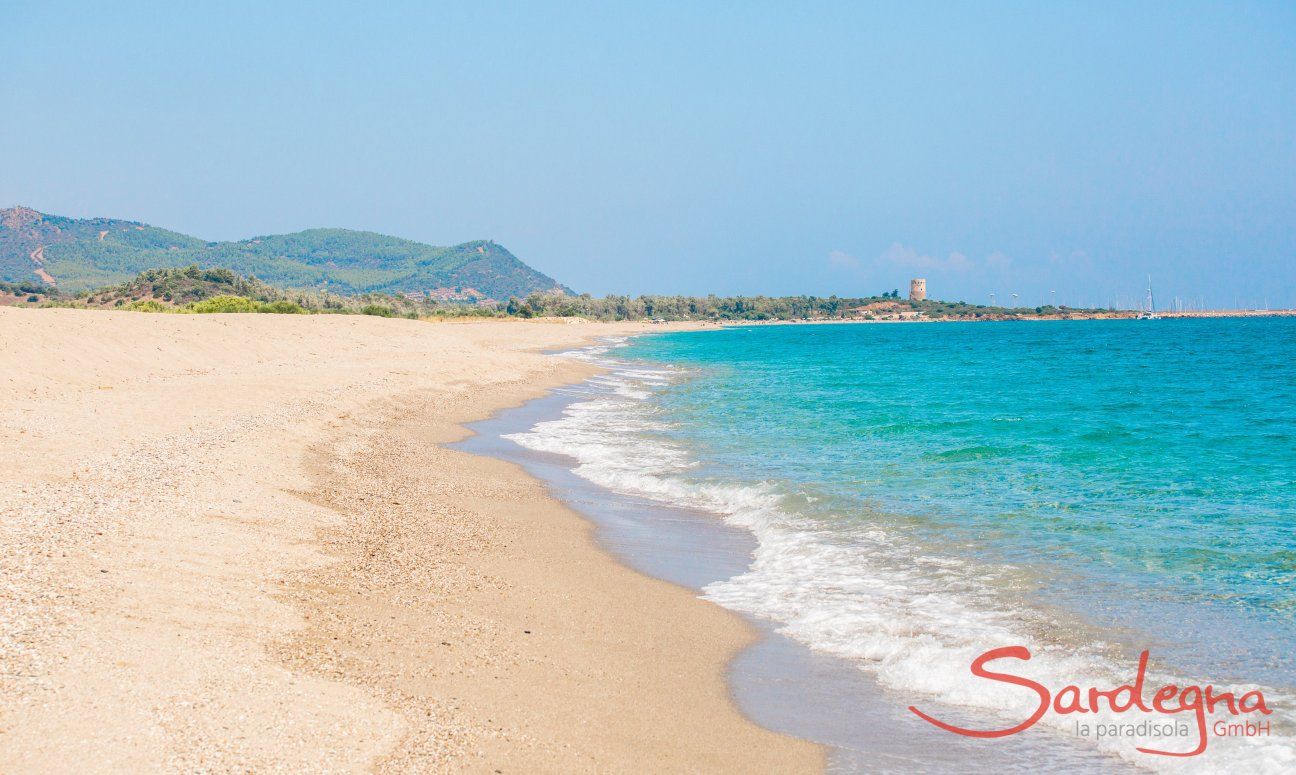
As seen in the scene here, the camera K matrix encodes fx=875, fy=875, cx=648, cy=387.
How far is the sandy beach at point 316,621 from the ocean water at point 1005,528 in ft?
4.73

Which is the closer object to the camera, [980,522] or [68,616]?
[68,616]

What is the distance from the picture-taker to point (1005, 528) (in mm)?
10102

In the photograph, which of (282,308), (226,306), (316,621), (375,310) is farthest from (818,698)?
(375,310)

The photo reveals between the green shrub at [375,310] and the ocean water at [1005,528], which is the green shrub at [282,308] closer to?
the green shrub at [375,310]

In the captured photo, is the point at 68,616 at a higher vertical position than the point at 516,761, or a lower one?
higher

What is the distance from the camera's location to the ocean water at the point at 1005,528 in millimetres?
6031

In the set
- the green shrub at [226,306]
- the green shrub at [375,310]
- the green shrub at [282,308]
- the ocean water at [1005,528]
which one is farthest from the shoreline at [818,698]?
the green shrub at [375,310]

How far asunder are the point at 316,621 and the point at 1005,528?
763 centimetres

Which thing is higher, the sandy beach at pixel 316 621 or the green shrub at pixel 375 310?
the green shrub at pixel 375 310

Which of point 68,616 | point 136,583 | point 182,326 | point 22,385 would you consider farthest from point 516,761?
point 182,326

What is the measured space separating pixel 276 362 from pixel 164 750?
76.7 feet

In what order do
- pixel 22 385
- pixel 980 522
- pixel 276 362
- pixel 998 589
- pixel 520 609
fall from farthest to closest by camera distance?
pixel 276 362 < pixel 22 385 < pixel 980 522 < pixel 998 589 < pixel 520 609

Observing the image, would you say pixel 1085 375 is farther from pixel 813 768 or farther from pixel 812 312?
pixel 812 312

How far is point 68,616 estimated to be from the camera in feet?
16.6
